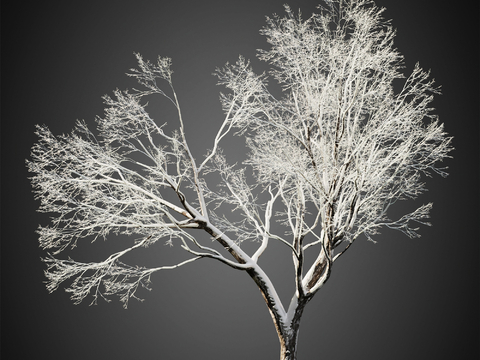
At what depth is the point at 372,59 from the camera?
6723mm

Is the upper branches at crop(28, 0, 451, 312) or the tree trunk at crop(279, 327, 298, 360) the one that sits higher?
the upper branches at crop(28, 0, 451, 312)

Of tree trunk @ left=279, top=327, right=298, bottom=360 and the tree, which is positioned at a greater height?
the tree

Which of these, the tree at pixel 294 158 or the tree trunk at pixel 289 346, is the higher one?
the tree at pixel 294 158

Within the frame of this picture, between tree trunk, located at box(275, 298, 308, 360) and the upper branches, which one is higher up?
the upper branches

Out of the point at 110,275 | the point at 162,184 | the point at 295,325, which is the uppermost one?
the point at 162,184

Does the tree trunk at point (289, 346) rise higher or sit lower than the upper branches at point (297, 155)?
lower

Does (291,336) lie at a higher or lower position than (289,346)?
higher

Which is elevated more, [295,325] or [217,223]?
[217,223]

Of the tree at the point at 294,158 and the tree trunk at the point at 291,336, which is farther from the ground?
the tree at the point at 294,158

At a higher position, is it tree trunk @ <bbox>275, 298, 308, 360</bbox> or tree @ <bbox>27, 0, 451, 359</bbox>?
tree @ <bbox>27, 0, 451, 359</bbox>

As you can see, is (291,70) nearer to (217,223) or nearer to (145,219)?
(217,223)

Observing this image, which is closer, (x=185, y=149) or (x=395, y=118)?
(x=395, y=118)

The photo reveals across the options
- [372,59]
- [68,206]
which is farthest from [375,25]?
[68,206]

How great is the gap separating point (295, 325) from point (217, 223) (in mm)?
2111
